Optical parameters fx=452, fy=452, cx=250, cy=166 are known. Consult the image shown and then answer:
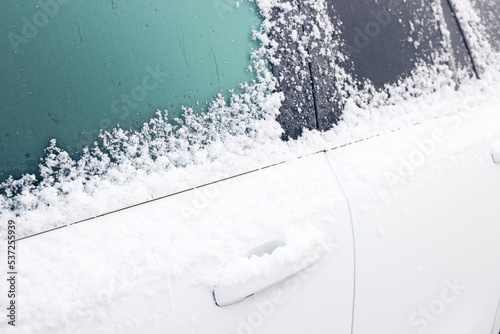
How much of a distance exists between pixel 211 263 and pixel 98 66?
55cm

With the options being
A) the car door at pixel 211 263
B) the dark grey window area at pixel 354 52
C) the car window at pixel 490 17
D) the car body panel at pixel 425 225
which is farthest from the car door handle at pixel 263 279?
the car window at pixel 490 17

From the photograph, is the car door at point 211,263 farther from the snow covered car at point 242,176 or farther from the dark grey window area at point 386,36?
the dark grey window area at point 386,36

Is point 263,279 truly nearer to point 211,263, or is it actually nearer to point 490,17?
point 211,263

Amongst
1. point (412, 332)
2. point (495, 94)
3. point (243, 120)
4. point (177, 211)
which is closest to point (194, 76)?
point (243, 120)

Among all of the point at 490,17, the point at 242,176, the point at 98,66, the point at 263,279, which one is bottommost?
the point at 263,279

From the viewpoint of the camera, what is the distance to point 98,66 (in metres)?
1.09

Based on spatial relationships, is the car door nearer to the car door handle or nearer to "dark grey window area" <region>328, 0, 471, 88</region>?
the car door handle

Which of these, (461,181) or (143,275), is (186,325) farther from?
(461,181)

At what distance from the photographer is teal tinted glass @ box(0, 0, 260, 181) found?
1.01 m

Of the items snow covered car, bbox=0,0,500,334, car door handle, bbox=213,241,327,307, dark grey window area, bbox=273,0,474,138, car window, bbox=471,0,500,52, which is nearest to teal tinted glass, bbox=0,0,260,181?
snow covered car, bbox=0,0,500,334

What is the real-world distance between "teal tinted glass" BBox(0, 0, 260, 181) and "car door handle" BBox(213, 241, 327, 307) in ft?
1.36

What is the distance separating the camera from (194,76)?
47.4 inches

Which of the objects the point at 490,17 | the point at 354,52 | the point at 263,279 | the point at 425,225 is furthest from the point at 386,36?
the point at 263,279

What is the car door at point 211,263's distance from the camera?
959 millimetres
